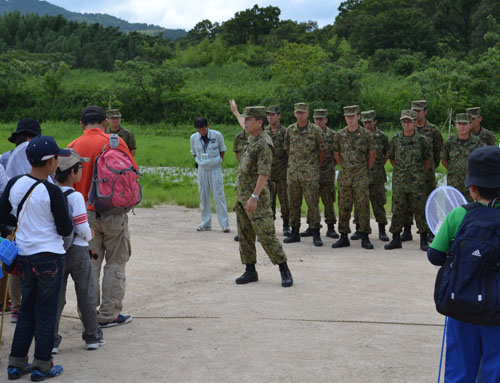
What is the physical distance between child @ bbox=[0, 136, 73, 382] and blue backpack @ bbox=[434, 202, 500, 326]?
8.16 ft

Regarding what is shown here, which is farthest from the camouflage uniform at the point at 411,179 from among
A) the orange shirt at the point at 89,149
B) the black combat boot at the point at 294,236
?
the orange shirt at the point at 89,149

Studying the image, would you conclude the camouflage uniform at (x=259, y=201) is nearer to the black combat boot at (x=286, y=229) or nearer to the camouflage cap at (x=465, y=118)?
the black combat boot at (x=286, y=229)

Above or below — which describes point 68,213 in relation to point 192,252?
above

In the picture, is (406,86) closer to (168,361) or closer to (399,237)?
(399,237)

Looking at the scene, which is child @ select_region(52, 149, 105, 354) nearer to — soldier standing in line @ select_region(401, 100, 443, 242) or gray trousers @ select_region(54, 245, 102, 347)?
gray trousers @ select_region(54, 245, 102, 347)

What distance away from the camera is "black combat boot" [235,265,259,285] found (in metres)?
7.22

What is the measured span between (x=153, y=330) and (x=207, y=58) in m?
51.2

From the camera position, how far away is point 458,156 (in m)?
9.21

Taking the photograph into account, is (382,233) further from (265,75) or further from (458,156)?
(265,75)

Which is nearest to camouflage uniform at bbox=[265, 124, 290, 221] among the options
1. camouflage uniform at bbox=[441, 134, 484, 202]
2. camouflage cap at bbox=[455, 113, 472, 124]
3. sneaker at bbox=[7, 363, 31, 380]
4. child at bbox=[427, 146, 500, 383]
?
camouflage uniform at bbox=[441, 134, 484, 202]

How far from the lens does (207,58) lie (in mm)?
55250

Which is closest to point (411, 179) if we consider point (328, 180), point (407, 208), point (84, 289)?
→ point (407, 208)

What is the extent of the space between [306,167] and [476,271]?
20.3 feet

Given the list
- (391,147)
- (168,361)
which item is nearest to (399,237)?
(391,147)
